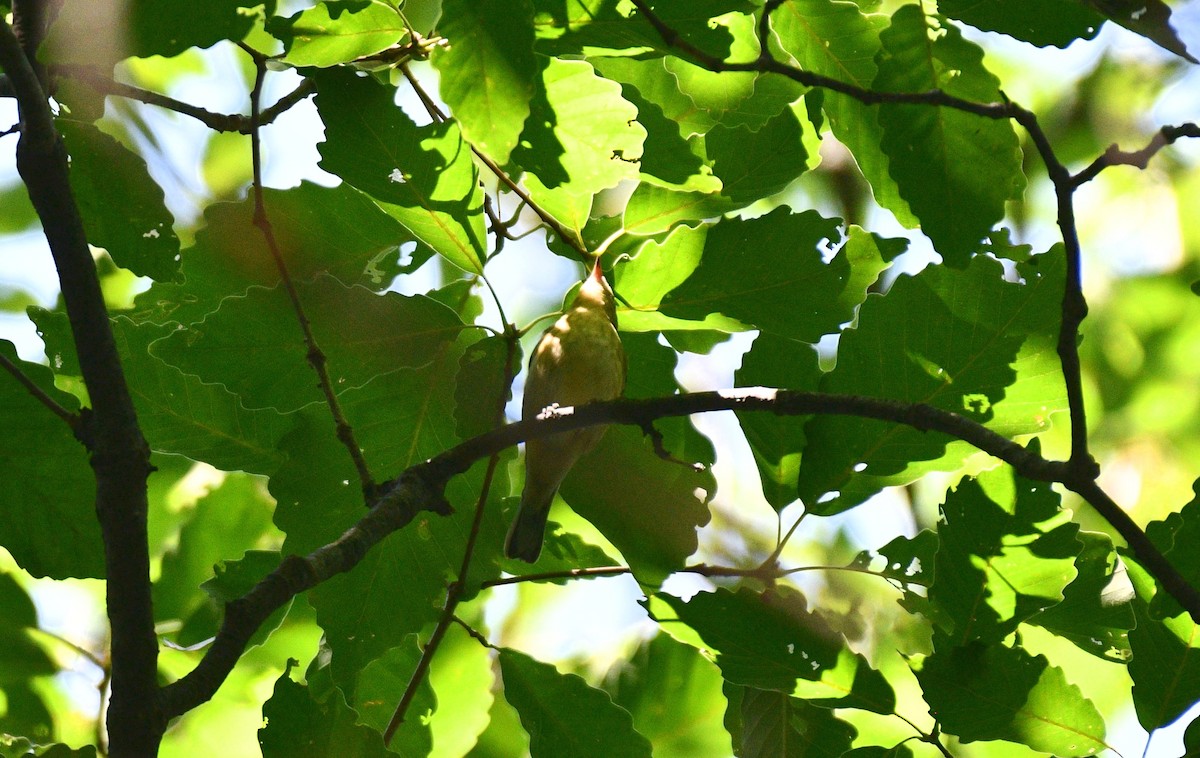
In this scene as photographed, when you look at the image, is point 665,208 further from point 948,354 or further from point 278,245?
point 278,245

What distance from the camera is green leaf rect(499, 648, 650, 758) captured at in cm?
239

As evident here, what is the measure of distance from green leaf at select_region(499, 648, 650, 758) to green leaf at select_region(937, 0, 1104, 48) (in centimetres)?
161

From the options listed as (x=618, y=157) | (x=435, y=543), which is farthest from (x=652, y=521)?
(x=618, y=157)

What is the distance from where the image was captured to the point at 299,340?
2223 millimetres

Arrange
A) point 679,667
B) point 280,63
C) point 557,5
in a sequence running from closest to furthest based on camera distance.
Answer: point 557,5 → point 280,63 → point 679,667

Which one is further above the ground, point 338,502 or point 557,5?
point 557,5

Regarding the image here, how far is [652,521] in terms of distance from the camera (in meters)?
2.44

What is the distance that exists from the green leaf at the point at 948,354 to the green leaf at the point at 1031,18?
46 centimetres

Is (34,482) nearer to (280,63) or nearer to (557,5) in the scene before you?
(280,63)

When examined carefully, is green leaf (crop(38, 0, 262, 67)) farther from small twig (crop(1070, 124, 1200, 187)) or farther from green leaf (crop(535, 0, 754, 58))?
small twig (crop(1070, 124, 1200, 187))

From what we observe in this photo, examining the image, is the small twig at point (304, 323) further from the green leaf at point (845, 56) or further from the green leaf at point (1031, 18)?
the green leaf at point (1031, 18)

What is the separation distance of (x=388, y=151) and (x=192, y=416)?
88 centimetres

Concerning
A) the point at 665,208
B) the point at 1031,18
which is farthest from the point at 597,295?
the point at 1031,18

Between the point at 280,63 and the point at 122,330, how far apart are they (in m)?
0.79
